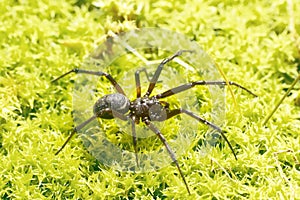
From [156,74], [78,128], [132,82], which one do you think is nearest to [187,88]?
[156,74]

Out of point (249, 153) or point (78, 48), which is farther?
point (78, 48)

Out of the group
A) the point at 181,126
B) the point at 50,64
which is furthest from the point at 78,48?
the point at 181,126

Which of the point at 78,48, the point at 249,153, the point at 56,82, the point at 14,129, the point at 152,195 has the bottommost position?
the point at 152,195

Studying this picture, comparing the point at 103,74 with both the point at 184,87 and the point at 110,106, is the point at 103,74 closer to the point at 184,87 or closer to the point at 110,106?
the point at 110,106

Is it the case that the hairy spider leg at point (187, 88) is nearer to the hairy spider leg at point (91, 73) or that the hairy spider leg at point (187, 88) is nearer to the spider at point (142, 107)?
the spider at point (142, 107)

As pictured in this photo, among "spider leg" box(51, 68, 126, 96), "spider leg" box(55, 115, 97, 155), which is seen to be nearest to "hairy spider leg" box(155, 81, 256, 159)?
"spider leg" box(51, 68, 126, 96)

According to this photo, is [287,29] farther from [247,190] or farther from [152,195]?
[152,195]

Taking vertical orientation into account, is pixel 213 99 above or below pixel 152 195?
above

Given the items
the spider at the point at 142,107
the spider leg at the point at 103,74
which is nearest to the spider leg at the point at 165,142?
the spider at the point at 142,107

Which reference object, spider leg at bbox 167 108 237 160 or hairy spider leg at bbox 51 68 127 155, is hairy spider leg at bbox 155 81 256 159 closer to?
spider leg at bbox 167 108 237 160
